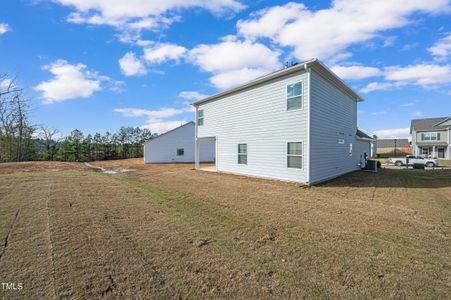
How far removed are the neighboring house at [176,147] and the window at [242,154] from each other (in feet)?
45.5

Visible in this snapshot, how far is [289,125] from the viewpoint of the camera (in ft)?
33.7

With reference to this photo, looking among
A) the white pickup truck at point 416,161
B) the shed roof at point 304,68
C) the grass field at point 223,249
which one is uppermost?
the shed roof at point 304,68

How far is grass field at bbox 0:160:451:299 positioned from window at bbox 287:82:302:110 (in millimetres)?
4992

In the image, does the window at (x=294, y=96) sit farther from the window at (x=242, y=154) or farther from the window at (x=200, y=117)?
the window at (x=200, y=117)

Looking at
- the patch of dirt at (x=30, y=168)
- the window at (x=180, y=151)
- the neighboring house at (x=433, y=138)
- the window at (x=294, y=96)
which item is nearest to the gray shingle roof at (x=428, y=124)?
the neighboring house at (x=433, y=138)

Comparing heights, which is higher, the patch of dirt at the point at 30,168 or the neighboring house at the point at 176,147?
the neighboring house at the point at 176,147

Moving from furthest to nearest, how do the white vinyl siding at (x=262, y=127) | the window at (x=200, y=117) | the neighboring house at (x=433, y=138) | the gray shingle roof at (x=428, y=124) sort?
the gray shingle roof at (x=428, y=124) < the neighboring house at (x=433, y=138) < the window at (x=200, y=117) < the white vinyl siding at (x=262, y=127)

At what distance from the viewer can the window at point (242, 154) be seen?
42.3 ft

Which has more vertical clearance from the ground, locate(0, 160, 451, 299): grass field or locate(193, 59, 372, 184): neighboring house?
locate(193, 59, 372, 184): neighboring house

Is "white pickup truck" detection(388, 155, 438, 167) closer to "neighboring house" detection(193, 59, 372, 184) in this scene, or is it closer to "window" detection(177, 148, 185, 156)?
"neighboring house" detection(193, 59, 372, 184)

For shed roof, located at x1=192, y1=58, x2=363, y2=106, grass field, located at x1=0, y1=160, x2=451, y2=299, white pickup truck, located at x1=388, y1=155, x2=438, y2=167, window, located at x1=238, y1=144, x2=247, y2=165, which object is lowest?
grass field, located at x1=0, y1=160, x2=451, y2=299

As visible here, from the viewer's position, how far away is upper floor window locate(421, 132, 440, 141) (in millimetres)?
32750

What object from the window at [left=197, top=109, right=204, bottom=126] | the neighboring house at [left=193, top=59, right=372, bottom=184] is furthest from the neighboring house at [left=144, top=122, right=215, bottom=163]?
the neighboring house at [left=193, top=59, right=372, bottom=184]

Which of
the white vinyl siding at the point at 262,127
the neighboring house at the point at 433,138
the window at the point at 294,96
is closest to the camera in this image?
the window at the point at 294,96
